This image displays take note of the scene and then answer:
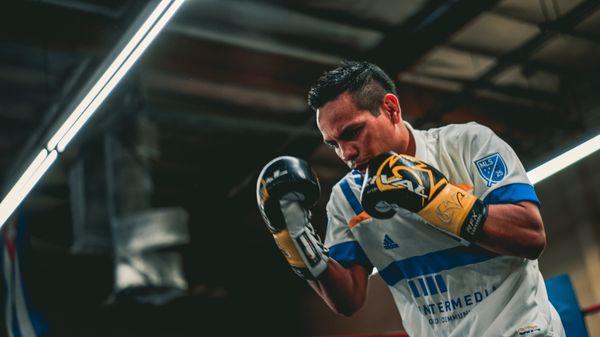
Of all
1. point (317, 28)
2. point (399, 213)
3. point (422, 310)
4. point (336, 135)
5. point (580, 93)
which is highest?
point (317, 28)

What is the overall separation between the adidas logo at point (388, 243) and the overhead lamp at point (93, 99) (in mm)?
1501

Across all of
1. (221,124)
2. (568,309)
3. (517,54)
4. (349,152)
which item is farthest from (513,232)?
(221,124)

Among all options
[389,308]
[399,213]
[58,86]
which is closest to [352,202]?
[399,213]

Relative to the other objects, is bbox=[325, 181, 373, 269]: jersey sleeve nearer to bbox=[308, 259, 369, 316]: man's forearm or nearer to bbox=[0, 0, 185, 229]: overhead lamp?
bbox=[308, 259, 369, 316]: man's forearm

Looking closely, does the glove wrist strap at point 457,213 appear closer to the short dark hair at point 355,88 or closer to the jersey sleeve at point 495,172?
the jersey sleeve at point 495,172

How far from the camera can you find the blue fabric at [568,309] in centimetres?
274

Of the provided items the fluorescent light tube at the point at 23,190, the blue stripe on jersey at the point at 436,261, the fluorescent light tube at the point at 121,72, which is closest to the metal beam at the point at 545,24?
the fluorescent light tube at the point at 121,72

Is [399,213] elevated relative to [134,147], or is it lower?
lower

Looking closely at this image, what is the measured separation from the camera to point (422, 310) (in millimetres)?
1855

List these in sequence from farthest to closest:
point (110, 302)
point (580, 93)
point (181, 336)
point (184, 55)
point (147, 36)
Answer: point (181, 336)
point (580, 93)
point (184, 55)
point (110, 302)
point (147, 36)

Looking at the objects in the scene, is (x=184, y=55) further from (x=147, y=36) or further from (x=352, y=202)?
(x=352, y=202)

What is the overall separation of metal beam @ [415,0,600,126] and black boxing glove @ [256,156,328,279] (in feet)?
13.6

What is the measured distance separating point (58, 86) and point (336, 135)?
4205 mm

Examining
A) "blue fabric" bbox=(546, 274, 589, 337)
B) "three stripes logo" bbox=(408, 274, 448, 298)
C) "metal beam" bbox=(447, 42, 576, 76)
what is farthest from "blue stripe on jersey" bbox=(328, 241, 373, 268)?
"metal beam" bbox=(447, 42, 576, 76)
